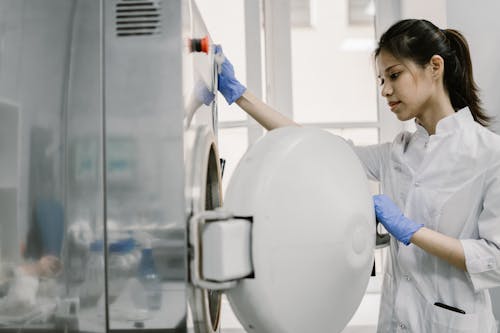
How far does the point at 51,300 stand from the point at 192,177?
332 millimetres

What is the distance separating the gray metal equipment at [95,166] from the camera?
740 mm

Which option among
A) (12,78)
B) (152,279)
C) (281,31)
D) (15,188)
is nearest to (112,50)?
(12,78)

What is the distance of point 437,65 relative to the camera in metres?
1.42

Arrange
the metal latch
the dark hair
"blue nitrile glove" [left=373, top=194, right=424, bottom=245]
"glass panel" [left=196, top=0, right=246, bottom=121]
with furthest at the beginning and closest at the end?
"glass panel" [left=196, top=0, right=246, bottom=121] < the dark hair < "blue nitrile glove" [left=373, top=194, right=424, bottom=245] < the metal latch

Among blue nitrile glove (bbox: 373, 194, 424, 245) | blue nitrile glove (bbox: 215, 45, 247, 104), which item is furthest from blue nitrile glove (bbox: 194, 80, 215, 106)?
blue nitrile glove (bbox: 373, 194, 424, 245)

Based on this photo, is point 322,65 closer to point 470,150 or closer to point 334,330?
point 470,150

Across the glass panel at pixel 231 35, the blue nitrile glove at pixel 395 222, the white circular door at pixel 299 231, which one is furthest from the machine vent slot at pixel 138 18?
the glass panel at pixel 231 35

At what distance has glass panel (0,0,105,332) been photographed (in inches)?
29.9

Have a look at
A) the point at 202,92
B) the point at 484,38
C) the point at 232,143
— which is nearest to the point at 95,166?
the point at 202,92

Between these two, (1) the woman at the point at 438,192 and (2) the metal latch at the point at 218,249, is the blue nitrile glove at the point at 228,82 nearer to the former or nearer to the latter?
(1) the woman at the point at 438,192

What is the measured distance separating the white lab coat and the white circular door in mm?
541

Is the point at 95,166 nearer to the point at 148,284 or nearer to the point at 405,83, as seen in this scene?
the point at 148,284

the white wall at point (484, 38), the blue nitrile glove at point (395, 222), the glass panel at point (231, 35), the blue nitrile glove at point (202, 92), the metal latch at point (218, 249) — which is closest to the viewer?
the metal latch at point (218, 249)

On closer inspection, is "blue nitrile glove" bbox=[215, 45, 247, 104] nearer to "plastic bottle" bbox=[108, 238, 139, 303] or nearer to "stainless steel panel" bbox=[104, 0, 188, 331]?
"stainless steel panel" bbox=[104, 0, 188, 331]
